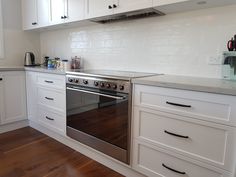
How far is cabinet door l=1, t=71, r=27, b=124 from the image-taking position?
2751 millimetres

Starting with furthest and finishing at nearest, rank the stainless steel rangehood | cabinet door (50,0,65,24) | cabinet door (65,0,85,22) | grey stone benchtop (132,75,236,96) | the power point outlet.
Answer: cabinet door (50,0,65,24) < cabinet door (65,0,85,22) < the stainless steel rangehood < the power point outlet < grey stone benchtop (132,75,236,96)

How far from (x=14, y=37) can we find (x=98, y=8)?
1906mm

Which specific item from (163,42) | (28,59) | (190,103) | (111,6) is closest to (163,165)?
(190,103)

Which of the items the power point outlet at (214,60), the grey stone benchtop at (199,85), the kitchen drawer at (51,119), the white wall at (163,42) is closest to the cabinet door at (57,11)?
the white wall at (163,42)

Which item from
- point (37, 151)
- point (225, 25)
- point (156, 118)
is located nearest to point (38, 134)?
point (37, 151)

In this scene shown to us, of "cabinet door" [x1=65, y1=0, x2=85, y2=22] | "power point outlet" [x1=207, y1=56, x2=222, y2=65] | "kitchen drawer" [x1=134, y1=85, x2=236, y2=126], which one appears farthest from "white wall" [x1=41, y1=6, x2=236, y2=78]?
"kitchen drawer" [x1=134, y1=85, x2=236, y2=126]

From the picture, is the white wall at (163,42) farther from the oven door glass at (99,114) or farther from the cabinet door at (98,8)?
the oven door glass at (99,114)

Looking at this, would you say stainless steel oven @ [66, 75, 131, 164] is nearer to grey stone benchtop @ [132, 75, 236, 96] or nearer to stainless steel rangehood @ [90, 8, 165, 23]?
grey stone benchtop @ [132, 75, 236, 96]

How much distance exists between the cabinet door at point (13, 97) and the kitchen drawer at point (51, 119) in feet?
1.33

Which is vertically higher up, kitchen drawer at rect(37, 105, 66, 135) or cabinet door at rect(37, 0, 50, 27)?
cabinet door at rect(37, 0, 50, 27)

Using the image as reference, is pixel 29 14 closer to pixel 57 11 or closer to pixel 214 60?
pixel 57 11

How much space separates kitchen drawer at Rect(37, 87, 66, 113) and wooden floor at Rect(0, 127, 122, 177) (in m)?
0.49

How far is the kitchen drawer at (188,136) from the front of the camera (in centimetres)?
121

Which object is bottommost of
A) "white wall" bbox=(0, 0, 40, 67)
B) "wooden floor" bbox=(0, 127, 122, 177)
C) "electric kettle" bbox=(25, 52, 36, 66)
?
"wooden floor" bbox=(0, 127, 122, 177)
